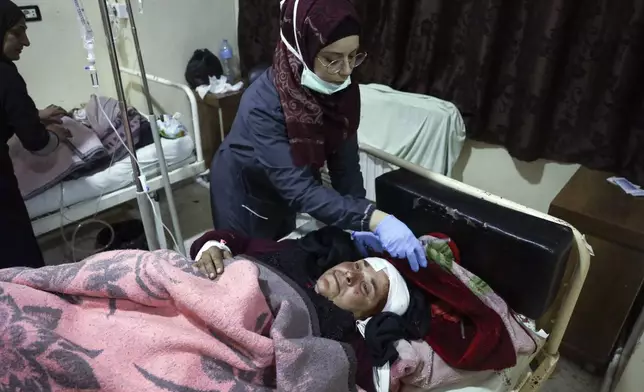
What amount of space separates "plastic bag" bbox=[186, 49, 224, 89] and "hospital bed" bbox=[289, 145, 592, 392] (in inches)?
67.1

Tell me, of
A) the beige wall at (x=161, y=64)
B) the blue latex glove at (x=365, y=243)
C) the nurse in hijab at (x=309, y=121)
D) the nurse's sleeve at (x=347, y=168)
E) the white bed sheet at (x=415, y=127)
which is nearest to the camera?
the nurse in hijab at (x=309, y=121)

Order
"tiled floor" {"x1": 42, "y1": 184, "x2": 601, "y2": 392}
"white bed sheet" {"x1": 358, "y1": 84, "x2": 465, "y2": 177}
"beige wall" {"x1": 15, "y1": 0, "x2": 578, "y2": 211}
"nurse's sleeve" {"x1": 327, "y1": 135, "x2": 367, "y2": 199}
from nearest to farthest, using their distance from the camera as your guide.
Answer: "nurse's sleeve" {"x1": 327, "y1": 135, "x2": 367, "y2": 199} → "tiled floor" {"x1": 42, "y1": 184, "x2": 601, "y2": 392} → "white bed sheet" {"x1": 358, "y1": 84, "x2": 465, "y2": 177} → "beige wall" {"x1": 15, "y1": 0, "x2": 578, "y2": 211}

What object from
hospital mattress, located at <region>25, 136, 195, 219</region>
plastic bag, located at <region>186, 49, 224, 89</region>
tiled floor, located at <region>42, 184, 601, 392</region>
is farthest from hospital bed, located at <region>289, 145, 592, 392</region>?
plastic bag, located at <region>186, 49, 224, 89</region>

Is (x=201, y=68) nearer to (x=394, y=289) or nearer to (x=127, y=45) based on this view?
(x=127, y=45)

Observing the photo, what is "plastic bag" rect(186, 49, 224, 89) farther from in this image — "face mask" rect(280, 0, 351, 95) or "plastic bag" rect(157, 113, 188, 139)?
"face mask" rect(280, 0, 351, 95)

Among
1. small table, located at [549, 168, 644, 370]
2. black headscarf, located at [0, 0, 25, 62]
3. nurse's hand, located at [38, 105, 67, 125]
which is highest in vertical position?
black headscarf, located at [0, 0, 25, 62]

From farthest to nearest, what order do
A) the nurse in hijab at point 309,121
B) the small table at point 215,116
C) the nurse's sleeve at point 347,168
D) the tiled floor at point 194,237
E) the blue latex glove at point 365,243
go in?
the small table at point 215,116, the tiled floor at point 194,237, the nurse's sleeve at point 347,168, the blue latex glove at point 365,243, the nurse in hijab at point 309,121

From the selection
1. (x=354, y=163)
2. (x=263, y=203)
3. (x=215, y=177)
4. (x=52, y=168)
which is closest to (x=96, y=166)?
(x=52, y=168)

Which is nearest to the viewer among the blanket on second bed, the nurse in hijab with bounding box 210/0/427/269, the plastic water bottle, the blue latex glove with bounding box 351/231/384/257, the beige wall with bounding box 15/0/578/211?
the blanket on second bed

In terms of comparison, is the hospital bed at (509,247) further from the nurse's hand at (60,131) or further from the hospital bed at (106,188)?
the nurse's hand at (60,131)

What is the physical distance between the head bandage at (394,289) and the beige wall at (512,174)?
46.4 inches

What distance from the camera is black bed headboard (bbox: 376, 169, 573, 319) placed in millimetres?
1204

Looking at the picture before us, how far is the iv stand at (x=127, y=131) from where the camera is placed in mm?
1268

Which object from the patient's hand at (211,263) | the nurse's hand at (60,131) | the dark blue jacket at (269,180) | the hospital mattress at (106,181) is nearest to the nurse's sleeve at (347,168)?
the dark blue jacket at (269,180)
